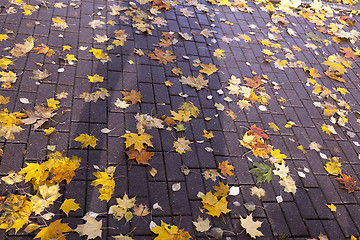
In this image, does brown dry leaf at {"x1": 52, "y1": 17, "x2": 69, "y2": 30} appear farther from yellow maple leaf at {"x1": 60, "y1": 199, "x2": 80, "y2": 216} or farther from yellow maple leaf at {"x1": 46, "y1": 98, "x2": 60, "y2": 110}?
yellow maple leaf at {"x1": 60, "y1": 199, "x2": 80, "y2": 216}

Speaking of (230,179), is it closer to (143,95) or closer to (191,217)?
(191,217)

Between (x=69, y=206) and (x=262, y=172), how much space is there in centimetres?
214

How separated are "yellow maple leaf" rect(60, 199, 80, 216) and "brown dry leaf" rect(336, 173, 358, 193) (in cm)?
305

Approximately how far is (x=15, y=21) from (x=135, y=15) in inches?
75.1

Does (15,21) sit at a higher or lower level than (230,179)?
higher

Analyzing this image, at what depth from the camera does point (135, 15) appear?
5.38 meters

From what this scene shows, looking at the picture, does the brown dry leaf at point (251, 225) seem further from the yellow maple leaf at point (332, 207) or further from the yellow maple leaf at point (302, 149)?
the yellow maple leaf at point (302, 149)

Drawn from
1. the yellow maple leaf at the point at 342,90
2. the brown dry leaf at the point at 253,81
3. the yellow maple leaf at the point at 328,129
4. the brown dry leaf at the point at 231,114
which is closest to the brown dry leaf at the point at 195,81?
the brown dry leaf at the point at 231,114

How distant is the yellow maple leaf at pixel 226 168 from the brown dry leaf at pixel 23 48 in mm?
3033

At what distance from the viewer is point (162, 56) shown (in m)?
4.68

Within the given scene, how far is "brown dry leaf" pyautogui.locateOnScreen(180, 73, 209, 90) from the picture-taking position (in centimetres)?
437

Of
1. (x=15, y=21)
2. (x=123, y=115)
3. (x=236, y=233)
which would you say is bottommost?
(x=236, y=233)

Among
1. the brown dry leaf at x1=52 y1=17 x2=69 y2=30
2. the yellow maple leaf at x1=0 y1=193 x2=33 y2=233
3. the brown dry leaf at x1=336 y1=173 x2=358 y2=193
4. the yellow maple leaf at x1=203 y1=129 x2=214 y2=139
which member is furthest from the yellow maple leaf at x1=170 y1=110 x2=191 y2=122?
the brown dry leaf at x1=52 y1=17 x2=69 y2=30

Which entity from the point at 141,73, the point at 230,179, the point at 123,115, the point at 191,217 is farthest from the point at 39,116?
the point at 230,179
